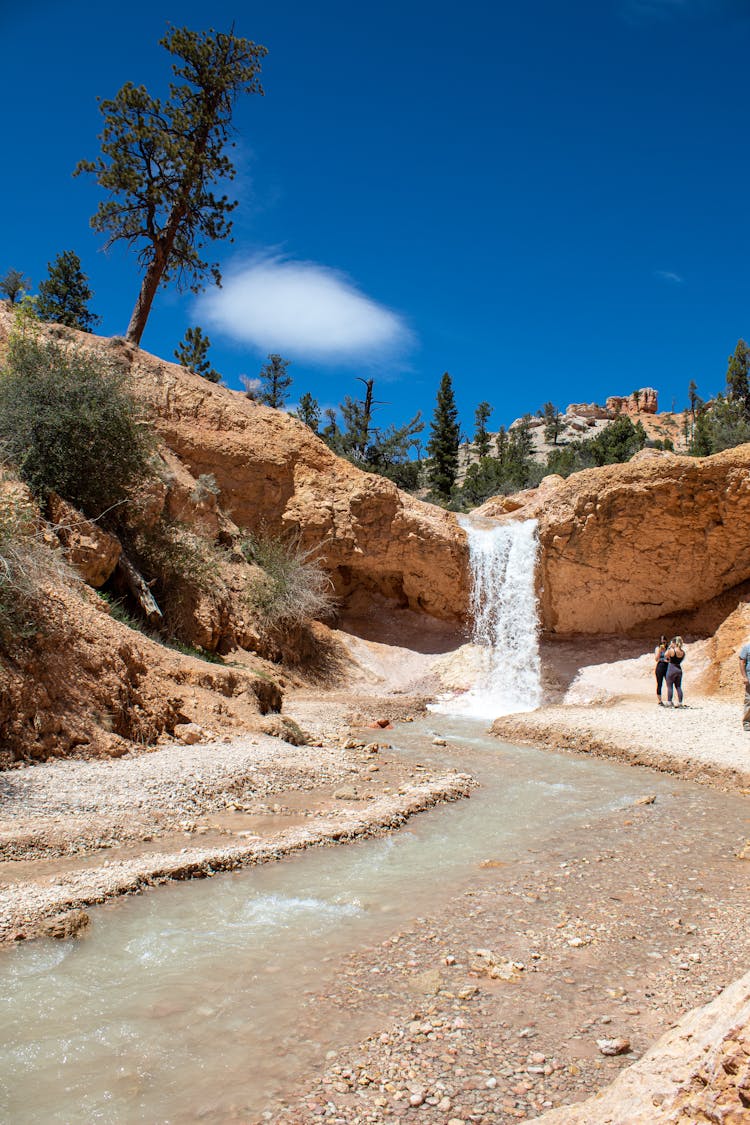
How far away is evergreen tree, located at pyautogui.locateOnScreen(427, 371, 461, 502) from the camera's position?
49031 mm

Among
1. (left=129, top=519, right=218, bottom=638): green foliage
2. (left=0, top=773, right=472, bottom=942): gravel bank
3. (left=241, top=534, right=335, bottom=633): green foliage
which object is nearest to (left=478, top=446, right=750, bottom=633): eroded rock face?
(left=241, top=534, right=335, bottom=633): green foliage

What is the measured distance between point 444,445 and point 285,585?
34.3 m

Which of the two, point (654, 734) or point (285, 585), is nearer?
point (654, 734)

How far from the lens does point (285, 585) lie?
19.4 metres

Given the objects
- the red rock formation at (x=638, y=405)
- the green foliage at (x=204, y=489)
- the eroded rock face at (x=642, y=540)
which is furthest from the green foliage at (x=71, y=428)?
the red rock formation at (x=638, y=405)

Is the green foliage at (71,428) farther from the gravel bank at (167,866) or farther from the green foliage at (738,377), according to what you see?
the green foliage at (738,377)

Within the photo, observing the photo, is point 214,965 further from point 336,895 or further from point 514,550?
point 514,550

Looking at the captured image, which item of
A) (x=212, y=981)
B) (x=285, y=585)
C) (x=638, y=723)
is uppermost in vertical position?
(x=285, y=585)

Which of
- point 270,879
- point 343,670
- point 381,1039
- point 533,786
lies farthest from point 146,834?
point 343,670

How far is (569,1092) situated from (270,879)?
324 centimetres

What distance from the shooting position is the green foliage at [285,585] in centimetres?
1878

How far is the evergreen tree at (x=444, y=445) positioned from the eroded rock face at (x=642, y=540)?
2568 cm

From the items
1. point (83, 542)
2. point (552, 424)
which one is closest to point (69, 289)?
point (83, 542)

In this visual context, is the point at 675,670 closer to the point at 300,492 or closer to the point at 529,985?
the point at 300,492
